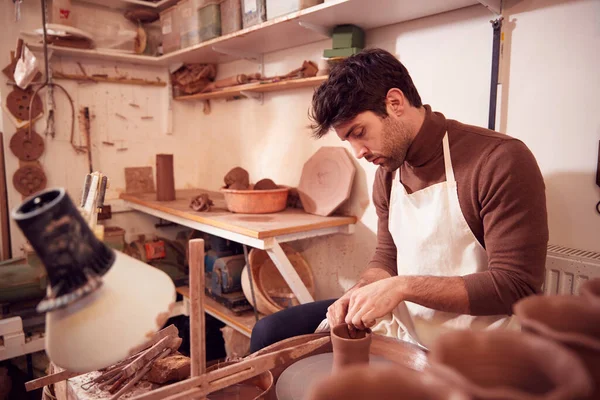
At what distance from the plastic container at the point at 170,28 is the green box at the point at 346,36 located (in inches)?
56.1

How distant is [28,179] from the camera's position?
287 cm

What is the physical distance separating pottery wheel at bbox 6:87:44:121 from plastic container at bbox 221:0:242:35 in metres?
1.45

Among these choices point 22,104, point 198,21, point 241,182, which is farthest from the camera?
point 22,104

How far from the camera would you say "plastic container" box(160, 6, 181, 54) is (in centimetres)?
295

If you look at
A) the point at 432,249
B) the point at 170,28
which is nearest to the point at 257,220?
the point at 432,249

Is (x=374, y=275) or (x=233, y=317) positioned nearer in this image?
(x=374, y=275)

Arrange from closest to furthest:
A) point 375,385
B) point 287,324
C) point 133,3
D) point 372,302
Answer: point 375,385
point 372,302
point 287,324
point 133,3

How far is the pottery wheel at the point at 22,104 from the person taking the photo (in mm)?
2771

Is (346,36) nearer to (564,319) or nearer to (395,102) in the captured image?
(395,102)

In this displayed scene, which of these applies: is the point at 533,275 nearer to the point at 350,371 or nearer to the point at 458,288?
the point at 458,288

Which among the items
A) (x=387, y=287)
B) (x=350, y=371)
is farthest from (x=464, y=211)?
(x=350, y=371)

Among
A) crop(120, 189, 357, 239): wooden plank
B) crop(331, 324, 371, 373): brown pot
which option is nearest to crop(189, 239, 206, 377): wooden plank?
crop(331, 324, 371, 373): brown pot

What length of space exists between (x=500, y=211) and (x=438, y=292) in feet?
0.98

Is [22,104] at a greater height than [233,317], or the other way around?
[22,104]
